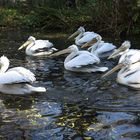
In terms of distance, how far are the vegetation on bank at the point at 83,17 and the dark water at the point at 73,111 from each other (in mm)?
7168

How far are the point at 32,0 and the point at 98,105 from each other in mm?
17145

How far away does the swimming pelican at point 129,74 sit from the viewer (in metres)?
10.2

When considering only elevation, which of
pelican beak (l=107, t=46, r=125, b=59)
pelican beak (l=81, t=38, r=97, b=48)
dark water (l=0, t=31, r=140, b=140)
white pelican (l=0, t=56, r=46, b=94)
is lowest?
pelican beak (l=81, t=38, r=97, b=48)

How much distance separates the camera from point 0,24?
22.0 meters

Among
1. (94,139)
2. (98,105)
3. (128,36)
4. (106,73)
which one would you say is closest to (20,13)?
(128,36)

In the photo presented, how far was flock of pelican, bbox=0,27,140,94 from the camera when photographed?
9.66 metres

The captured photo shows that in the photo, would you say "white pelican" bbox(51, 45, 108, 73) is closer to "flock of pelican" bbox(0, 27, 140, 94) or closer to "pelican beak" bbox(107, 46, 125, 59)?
"flock of pelican" bbox(0, 27, 140, 94)

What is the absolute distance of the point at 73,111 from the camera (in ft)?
28.1

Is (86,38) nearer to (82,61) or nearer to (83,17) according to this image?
(83,17)

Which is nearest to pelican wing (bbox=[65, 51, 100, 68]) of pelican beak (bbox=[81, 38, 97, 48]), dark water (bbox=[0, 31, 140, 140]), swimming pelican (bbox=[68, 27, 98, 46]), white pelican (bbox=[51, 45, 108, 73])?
white pelican (bbox=[51, 45, 108, 73])

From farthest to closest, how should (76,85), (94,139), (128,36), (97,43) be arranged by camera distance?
(128,36), (97,43), (76,85), (94,139)

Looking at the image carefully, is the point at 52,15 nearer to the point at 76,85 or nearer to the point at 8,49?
the point at 8,49

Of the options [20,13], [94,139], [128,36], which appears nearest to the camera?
[94,139]

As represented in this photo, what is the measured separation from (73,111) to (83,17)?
12.4 meters
